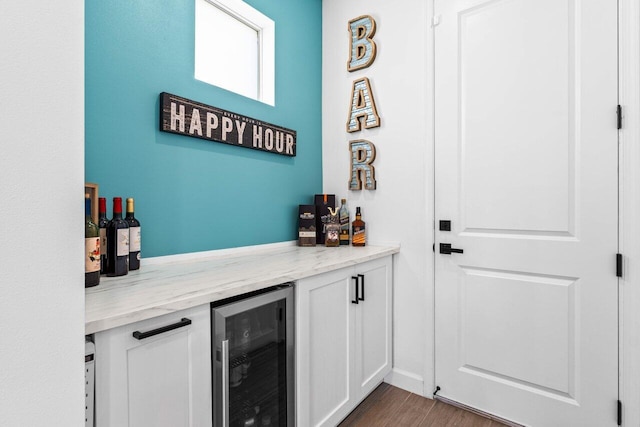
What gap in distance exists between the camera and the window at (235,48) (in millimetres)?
1823

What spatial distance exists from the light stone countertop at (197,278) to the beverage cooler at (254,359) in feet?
0.23

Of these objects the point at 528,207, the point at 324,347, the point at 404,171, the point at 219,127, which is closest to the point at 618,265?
the point at 528,207

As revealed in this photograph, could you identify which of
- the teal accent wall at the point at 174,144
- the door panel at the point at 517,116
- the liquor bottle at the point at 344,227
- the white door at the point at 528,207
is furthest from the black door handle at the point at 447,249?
the teal accent wall at the point at 174,144

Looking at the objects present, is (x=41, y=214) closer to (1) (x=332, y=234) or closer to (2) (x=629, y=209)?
(1) (x=332, y=234)

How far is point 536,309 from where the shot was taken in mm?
1714

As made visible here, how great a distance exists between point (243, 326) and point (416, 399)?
1414mm

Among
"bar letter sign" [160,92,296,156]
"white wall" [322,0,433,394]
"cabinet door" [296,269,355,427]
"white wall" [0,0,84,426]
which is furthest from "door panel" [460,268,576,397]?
"white wall" [0,0,84,426]

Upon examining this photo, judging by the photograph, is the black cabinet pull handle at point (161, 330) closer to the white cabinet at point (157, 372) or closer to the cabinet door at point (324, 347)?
the white cabinet at point (157, 372)

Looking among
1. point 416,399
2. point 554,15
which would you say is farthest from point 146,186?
point 554,15

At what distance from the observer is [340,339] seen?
5.40 ft

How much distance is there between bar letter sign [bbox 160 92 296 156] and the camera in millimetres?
1530

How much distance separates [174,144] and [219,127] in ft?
0.86

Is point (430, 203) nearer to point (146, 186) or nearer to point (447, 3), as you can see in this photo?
point (447, 3)

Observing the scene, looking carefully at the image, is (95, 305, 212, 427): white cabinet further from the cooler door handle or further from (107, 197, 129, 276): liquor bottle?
(107, 197, 129, 276): liquor bottle
